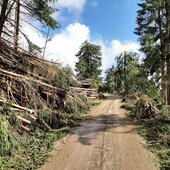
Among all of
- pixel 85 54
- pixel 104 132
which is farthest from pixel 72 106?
pixel 85 54

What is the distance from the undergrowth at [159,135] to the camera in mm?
9527

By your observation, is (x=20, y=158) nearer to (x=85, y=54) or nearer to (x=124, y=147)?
(x=124, y=147)

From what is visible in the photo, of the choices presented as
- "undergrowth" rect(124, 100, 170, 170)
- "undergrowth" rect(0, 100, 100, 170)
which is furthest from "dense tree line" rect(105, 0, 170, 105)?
"undergrowth" rect(0, 100, 100, 170)

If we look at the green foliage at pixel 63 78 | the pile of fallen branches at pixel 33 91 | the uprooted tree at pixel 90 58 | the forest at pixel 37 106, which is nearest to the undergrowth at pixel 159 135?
the forest at pixel 37 106

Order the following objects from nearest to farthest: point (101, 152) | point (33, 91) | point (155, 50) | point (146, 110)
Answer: point (101, 152), point (33, 91), point (146, 110), point (155, 50)

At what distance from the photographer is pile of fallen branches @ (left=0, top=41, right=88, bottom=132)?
39.7 feet

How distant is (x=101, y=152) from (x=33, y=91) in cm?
491

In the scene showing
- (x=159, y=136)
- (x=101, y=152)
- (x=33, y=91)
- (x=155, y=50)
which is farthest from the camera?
(x=155, y=50)

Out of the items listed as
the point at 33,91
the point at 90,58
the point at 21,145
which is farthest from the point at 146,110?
the point at 90,58

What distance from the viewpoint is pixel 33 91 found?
529 inches

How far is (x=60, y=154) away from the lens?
9914mm

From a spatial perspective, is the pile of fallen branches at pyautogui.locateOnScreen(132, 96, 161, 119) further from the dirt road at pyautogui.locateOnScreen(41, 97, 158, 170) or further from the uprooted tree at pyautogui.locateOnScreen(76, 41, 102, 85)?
the uprooted tree at pyautogui.locateOnScreen(76, 41, 102, 85)

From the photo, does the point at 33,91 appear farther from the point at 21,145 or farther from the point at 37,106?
the point at 21,145

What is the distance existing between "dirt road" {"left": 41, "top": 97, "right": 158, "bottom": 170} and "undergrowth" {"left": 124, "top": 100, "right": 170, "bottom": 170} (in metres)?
0.32
